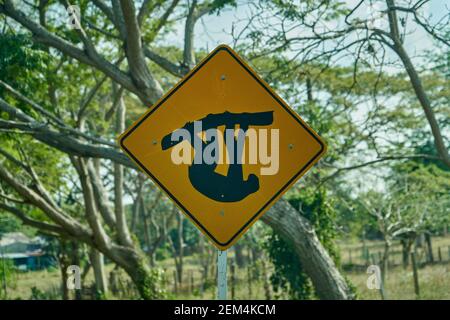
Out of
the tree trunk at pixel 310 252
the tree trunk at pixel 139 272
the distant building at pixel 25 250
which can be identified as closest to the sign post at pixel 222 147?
the tree trunk at pixel 310 252

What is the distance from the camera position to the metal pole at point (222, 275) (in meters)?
3.51

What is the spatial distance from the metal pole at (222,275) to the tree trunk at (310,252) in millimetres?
5821

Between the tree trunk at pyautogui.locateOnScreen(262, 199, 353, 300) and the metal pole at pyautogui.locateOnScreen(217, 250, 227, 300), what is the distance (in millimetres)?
5821

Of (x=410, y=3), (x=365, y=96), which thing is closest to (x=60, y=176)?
(x=365, y=96)

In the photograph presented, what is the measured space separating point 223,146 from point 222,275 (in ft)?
2.52

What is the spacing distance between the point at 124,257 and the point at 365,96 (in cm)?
702

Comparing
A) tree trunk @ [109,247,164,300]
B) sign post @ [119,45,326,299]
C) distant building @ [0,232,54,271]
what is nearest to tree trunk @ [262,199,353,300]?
tree trunk @ [109,247,164,300]

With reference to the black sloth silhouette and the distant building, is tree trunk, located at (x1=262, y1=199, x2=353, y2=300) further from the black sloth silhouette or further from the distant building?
the distant building

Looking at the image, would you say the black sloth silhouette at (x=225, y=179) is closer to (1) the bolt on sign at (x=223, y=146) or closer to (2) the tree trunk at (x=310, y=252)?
(1) the bolt on sign at (x=223, y=146)

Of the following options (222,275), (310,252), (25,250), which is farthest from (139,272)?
(25,250)

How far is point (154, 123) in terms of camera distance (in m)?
3.81

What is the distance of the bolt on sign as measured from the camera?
11.7ft
